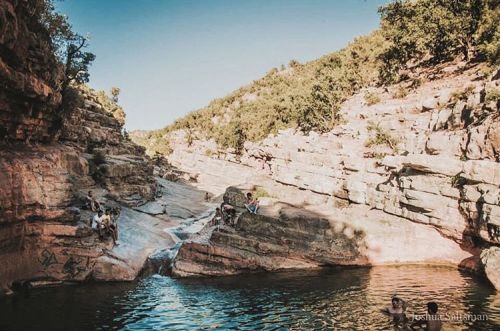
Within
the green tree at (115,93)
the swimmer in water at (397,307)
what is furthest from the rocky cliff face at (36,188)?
the green tree at (115,93)

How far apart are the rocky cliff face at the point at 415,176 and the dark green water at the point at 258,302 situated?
3266 mm

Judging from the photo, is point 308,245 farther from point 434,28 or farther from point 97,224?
point 434,28

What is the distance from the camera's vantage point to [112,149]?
5494cm

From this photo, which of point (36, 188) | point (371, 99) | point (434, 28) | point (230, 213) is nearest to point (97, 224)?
point (36, 188)

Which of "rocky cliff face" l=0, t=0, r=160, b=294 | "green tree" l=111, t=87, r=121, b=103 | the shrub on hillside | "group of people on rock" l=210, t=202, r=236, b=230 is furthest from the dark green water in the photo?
"green tree" l=111, t=87, r=121, b=103

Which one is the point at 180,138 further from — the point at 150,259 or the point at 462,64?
the point at 150,259

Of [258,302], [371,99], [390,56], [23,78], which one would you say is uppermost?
[390,56]

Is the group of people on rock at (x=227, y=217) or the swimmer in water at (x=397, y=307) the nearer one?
the swimmer in water at (x=397, y=307)

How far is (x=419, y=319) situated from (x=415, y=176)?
56.2ft

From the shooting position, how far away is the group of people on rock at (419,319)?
15.9 meters

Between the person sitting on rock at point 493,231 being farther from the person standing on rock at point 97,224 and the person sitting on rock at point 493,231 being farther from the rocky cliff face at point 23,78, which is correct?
the rocky cliff face at point 23,78

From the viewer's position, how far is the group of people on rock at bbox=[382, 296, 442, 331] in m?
15.9

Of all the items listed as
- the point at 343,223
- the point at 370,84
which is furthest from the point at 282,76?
the point at 343,223

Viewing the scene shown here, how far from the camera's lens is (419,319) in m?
17.3
